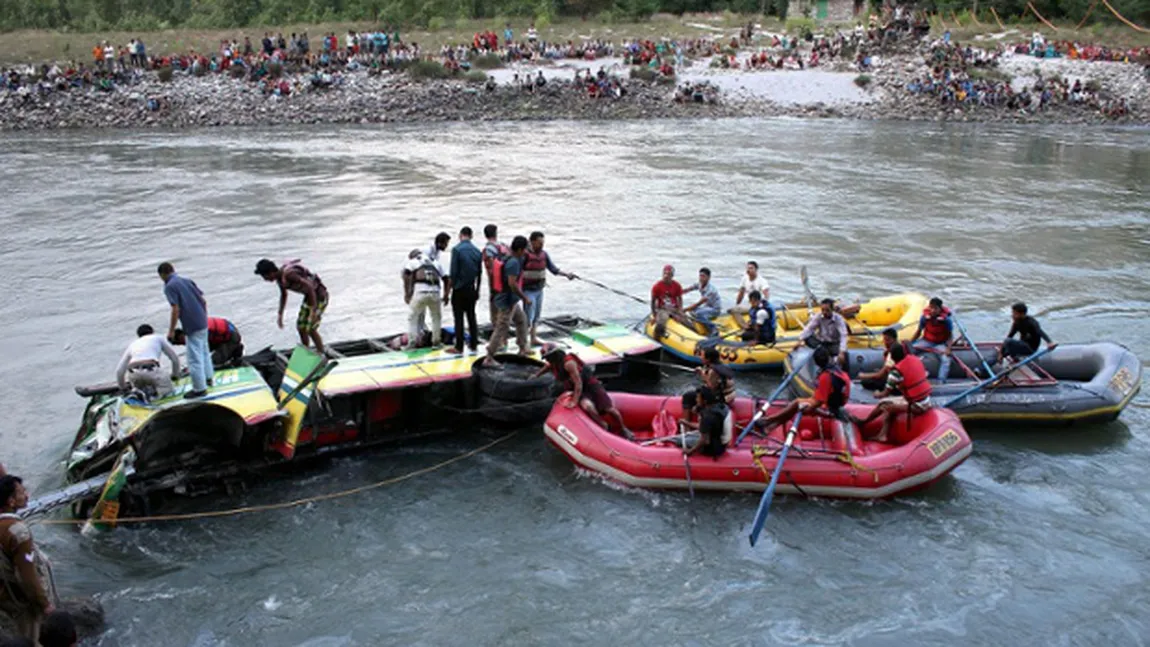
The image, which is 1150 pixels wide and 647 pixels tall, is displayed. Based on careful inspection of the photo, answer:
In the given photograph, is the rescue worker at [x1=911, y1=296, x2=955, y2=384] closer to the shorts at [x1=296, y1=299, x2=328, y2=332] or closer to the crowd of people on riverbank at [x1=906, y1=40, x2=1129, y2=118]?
the shorts at [x1=296, y1=299, x2=328, y2=332]

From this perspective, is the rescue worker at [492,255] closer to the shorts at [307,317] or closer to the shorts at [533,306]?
the shorts at [533,306]

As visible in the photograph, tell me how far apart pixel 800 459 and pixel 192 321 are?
21.5 ft

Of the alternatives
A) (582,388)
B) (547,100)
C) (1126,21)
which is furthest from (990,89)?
(582,388)

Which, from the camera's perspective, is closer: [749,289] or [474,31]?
[749,289]

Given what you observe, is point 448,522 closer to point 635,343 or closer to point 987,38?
point 635,343

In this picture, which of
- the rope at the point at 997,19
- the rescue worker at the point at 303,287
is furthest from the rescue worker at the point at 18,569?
the rope at the point at 997,19

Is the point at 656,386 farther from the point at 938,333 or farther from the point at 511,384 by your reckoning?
the point at 938,333

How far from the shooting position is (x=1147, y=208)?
26.0m

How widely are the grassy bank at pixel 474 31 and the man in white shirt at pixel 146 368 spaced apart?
42.4 meters

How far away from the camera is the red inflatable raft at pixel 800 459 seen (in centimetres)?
982

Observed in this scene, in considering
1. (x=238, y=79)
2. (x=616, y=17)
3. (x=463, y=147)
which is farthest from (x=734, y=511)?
(x=616, y=17)

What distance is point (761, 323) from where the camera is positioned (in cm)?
1379

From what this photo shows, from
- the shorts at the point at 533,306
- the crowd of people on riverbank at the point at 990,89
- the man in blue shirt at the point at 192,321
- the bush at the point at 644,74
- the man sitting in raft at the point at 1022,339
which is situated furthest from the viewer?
the bush at the point at 644,74

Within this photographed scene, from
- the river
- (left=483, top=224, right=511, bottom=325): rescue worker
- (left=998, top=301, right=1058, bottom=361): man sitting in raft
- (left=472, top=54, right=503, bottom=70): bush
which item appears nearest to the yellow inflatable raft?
(left=998, top=301, right=1058, bottom=361): man sitting in raft
